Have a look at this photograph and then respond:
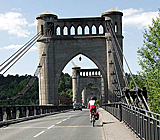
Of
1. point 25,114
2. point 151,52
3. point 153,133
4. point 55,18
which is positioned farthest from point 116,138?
point 55,18

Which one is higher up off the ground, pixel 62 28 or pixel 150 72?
pixel 62 28

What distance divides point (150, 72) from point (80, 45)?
1453cm

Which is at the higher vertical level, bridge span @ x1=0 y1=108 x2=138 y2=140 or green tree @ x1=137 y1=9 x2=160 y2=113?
green tree @ x1=137 y1=9 x2=160 y2=113

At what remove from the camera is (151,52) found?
1655 inches

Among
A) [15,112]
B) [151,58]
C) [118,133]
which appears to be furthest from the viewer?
[151,58]

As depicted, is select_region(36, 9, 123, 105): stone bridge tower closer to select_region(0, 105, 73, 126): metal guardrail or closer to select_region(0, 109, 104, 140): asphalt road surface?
select_region(0, 105, 73, 126): metal guardrail

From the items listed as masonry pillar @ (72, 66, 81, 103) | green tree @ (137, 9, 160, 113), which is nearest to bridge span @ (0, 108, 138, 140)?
green tree @ (137, 9, 160, 113)

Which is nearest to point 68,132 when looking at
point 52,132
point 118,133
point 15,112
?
point 52,132

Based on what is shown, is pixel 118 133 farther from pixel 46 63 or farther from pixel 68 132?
pixel 46 63

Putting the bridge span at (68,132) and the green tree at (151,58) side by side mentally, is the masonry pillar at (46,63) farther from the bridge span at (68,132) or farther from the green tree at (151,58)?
the bridge span at (68,132)

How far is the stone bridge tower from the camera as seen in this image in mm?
49625

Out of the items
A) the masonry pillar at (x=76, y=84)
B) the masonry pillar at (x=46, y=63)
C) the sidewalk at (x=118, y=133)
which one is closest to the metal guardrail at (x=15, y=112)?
the sidewalk at (x=118, y=133)

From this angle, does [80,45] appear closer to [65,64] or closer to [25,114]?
[65,64]

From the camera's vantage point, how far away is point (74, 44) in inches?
1993
